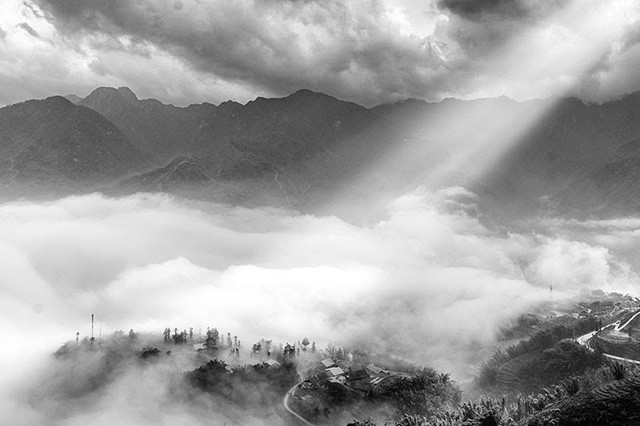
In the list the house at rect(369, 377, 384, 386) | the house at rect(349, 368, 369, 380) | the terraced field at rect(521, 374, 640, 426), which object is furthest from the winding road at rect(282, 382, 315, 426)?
the terraced field at rect(521, 374, 640, 426)

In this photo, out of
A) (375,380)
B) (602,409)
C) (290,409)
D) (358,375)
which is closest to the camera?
(602,409)

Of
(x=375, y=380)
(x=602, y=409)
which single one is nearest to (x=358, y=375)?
(x=375, y=380)

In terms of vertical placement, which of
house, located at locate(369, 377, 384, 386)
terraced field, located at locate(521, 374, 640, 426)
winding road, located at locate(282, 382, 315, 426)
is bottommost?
winding road, located at locate(282, 382, 315, 426)

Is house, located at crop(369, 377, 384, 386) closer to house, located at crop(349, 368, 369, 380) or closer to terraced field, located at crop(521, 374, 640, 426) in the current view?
house, located at crop(349, 368, 369, 380)

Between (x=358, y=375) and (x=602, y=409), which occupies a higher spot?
(x=602, y=409)

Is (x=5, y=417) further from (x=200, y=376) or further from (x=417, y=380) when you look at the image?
(x=417, y=380)

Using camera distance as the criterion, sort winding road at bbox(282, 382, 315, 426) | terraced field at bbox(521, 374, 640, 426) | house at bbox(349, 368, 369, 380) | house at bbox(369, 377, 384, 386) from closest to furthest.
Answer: terraced field at bbox(521, 374, 640, 426)
winding road at bbox(282, 382, 315, 426)
house at bbox(369, 377, 384, 386)
house at bbox(349, 368, 369, 380)

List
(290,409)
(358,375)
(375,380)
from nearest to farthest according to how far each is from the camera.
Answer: (290,409) < (375,380) < (358,375)

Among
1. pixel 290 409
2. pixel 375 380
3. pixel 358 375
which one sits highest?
pixel 358 375

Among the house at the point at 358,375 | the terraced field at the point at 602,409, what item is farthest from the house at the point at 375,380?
the terraced field at the point at 602,409

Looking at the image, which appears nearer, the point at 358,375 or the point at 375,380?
the point at 375,380

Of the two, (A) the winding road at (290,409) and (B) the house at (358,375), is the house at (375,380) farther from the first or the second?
(A) the winding road at (290,409)

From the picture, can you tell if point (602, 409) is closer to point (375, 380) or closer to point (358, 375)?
point (375, 380)

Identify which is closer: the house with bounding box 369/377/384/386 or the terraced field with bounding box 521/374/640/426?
the terraced field with bounding box 521/374/640/426
